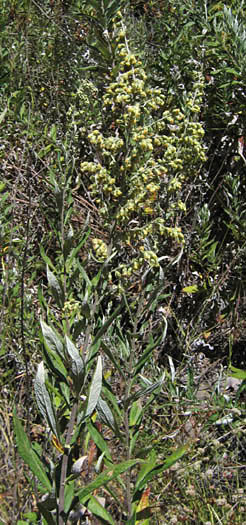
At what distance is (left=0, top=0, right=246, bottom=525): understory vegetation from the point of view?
156 cm

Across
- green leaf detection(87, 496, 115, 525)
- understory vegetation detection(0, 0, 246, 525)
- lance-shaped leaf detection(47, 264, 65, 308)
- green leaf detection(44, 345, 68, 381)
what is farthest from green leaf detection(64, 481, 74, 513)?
lance-shaped leaf detection(47, 264, 65, 308)

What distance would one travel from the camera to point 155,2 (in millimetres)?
4293

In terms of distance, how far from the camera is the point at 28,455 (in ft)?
4.46

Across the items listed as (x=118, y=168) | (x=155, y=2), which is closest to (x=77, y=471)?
(x=118, y=168)

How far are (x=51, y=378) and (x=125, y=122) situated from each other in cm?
80

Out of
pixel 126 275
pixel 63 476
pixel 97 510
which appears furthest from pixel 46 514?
pixel 126 275

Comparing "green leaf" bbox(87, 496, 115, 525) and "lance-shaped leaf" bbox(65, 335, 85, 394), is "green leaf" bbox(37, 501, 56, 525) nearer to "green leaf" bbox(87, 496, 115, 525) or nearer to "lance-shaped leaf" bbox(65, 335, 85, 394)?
"green leaf" bbox(87, 496, 115, 525)

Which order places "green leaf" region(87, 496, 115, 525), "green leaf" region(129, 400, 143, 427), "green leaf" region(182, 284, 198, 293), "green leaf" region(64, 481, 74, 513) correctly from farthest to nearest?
"green leaf" region(182, 284, 198, 293) < "green leaf" region(129, 400, 143, 427) < "green leaf" region(87, 496, 115, 525) < "green leaf" region(64, 481, 74, 513)

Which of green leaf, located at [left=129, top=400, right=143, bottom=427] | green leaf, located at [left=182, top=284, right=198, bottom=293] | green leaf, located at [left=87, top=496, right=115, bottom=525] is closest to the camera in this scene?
green leaf, located at [left=87, top=496, right=115, bottom=525]

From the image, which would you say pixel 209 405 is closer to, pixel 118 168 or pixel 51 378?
pixel 51 378

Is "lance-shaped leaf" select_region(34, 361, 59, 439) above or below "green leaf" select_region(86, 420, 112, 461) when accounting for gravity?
above

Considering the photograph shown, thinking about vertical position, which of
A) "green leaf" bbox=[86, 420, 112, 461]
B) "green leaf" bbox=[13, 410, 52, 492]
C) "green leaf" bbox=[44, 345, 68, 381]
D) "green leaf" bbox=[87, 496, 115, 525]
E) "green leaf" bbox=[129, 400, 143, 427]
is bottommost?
"green leaf" bbox=[87, 496, 115, 525]

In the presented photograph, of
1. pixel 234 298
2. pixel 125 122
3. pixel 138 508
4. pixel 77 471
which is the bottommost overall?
pixel 234 298

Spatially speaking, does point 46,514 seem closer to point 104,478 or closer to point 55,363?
point 104,478
